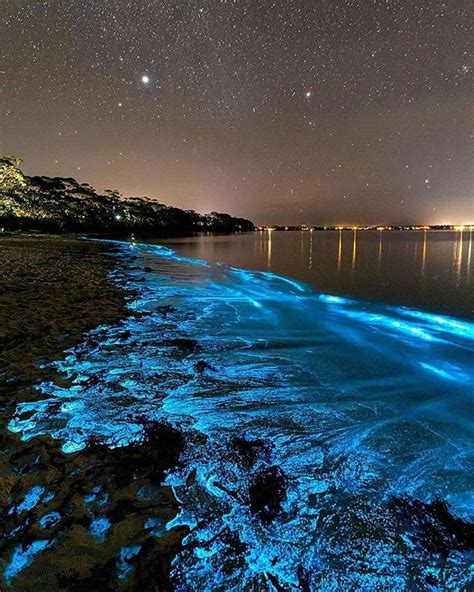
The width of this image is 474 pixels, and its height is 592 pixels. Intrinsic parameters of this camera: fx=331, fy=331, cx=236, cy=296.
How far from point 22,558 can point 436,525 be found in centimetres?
313

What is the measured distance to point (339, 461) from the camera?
138 inches

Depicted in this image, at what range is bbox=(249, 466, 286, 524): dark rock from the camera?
2777 millimetres

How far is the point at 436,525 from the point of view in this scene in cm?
272

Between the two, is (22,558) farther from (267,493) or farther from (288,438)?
(288,438)

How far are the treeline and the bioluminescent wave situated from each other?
73235 mm

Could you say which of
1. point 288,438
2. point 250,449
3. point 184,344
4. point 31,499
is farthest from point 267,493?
point 184,344

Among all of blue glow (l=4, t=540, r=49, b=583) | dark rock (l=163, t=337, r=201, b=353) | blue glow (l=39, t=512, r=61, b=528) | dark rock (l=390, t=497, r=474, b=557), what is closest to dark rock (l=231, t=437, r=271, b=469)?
dark rock (l=390, t=497, r=474, b=557)

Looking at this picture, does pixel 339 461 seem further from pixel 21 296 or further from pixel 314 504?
pixel 21 296

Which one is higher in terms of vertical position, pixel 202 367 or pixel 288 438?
pixel 202 367

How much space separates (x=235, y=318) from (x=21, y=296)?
21.6ft

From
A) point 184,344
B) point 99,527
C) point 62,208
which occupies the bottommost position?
point 99,527

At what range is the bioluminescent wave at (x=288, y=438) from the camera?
237cm

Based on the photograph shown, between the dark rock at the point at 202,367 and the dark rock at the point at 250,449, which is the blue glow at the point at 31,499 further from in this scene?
the dark rock at the point at 202,367

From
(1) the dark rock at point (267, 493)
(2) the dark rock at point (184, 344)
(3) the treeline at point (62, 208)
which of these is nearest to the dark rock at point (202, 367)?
(2) the dark rock at point (184, 344)
